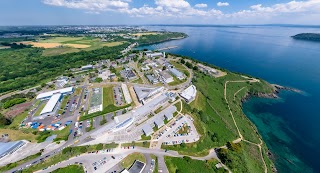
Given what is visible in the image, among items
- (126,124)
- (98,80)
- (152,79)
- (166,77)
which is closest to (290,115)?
(166,77)

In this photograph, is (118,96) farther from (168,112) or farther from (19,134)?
(19,134)

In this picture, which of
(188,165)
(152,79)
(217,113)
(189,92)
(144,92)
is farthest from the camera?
(152,79)

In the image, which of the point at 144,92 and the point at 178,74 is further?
the point at 178,74

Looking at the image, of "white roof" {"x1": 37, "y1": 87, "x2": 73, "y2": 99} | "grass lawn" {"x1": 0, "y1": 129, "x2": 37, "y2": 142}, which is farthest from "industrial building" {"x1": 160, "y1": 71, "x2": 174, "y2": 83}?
"grass lawn" {"x1": 0, "y1": 129, "x2": 37, "y2": 142}

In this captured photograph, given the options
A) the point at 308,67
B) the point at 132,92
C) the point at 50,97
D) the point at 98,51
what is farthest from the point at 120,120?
the point at 308,67

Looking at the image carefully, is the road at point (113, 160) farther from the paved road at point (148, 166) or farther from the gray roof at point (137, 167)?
the gray roof at point (137, 167)
